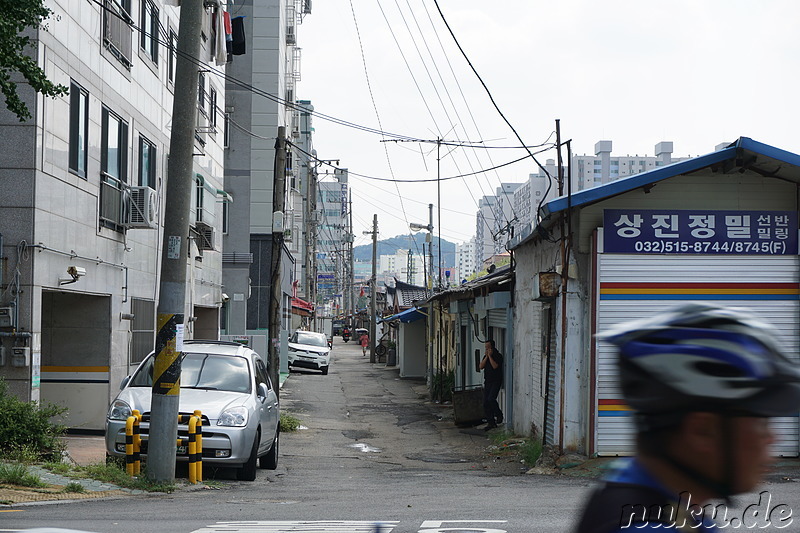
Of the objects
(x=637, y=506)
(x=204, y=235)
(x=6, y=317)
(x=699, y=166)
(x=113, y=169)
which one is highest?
(x=113, y=169)

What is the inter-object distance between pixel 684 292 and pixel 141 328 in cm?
1138

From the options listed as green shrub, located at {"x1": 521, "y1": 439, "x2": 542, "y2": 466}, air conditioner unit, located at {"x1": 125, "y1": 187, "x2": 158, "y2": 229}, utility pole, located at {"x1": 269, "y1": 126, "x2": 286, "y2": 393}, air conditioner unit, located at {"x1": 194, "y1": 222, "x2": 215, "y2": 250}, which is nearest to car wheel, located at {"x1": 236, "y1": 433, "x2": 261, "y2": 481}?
green shrub, located at {"x1": 521, "y1": 439, "x2": 542, "y2": 466}

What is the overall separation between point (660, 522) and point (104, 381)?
16.2m

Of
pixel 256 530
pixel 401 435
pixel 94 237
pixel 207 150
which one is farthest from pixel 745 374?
pixel 207 150

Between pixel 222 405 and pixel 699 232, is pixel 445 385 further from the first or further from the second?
pixel 222 405

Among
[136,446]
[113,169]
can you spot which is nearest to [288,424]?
[113,169]

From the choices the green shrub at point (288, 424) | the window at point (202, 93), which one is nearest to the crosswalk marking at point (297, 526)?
the green shrub at point (288, 424)

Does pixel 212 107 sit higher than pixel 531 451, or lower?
higher

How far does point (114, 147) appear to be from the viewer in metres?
17.9

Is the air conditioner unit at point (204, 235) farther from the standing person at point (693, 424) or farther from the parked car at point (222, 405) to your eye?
the standing person at point (693, 424)

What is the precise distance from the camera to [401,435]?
19.9 metres

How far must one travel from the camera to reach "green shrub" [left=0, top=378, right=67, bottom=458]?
11977 millimetres

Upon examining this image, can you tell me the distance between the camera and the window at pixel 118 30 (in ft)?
55.9

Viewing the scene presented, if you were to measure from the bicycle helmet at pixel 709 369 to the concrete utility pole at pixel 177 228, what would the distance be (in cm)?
986
